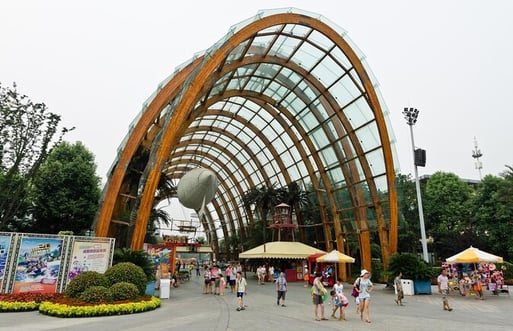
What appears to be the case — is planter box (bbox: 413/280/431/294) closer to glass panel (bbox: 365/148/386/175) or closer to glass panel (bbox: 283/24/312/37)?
glass panel (bbox: 365/148/386/175)

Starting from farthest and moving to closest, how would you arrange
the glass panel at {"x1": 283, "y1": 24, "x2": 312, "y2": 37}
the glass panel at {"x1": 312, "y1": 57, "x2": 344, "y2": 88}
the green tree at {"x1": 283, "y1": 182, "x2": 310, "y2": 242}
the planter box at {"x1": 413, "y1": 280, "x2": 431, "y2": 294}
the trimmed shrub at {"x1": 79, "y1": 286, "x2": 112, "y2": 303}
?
1. the green tree at {"x1": 283, "y1": 182, "x2": 310, "y2": 242}
2. the glass panel at {"x1": 312, "y1": 57, "x2": 344, "y2": 88}
3. the glass panel at {"x1": 283, "y1": 24, "x2": 312, "y2": 37}
4. the planter box at {"x1": 413, "y1": 280, "x2": 431, "y2": 294}
5. the trimmed shrub at {"x1": 79, "y1": 286, "x2": 112, "y2": 303}

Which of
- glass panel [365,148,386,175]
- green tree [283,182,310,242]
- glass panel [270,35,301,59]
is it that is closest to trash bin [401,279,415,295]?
glass panel [365,148,386,175]

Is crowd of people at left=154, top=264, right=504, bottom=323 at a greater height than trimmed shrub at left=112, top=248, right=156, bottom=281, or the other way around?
trimmed shrub at left=112, top=248, right=156, bottom=281

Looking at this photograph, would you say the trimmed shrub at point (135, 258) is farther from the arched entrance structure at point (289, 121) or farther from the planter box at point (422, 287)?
the planter box at point (422, 287)

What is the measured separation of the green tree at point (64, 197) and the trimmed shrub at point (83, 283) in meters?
16.2

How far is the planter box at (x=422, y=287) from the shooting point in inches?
740

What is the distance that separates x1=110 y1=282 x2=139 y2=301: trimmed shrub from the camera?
497 inches

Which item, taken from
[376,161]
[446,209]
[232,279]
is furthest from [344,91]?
[446,209]

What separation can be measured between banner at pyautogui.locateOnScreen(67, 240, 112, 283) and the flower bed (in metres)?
1.52

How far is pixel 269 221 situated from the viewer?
40062 mm

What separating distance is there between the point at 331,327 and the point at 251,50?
21113 mm

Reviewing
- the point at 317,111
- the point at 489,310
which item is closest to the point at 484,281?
the point at 489,310

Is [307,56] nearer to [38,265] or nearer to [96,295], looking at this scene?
[96,295]

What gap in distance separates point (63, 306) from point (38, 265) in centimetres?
343
